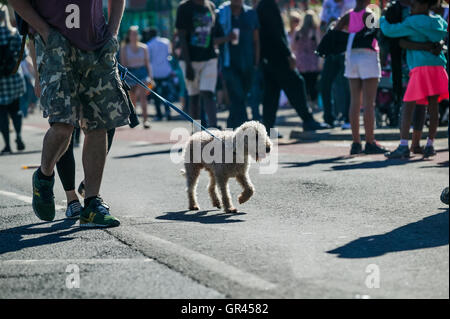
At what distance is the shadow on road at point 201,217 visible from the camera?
285 inches

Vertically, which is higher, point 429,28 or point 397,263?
point 429,28

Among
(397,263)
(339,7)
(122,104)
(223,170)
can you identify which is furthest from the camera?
(339,7)

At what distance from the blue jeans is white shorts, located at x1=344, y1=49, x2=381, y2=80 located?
3420 millimetres

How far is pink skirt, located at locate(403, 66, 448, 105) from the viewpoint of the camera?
10.7 metres

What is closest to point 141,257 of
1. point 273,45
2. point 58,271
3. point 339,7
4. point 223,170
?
point 58,271

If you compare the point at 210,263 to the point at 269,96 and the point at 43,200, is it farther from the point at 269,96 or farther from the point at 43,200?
the point at 269,96

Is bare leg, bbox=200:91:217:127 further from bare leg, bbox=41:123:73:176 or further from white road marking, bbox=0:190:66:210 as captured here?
bare leg, bbox=41:123:73:176

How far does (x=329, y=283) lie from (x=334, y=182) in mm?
4449

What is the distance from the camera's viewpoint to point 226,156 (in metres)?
7.85

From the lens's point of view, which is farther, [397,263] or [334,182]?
[334,182]

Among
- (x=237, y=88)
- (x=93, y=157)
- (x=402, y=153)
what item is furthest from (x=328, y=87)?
(x=93, y=157)

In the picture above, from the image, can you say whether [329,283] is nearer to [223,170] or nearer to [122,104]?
[122,104]

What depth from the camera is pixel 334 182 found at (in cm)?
911

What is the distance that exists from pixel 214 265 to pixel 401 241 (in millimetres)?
1244
